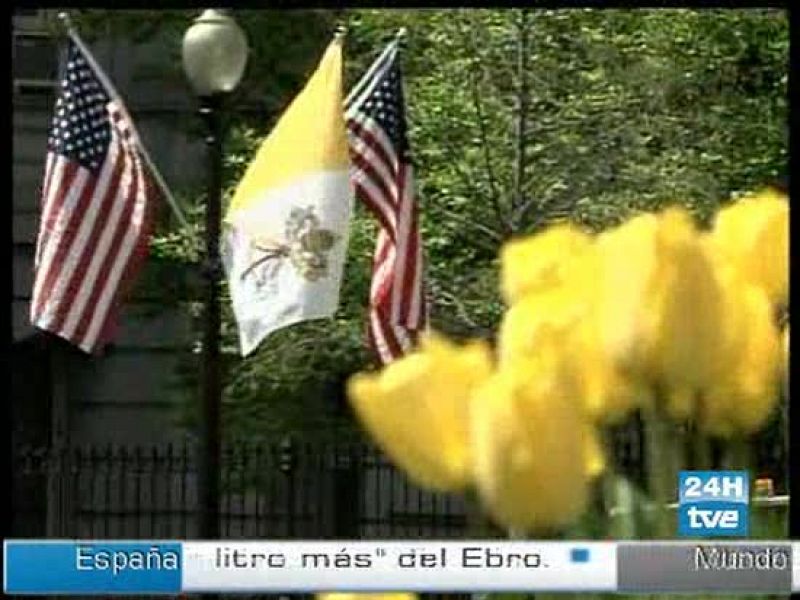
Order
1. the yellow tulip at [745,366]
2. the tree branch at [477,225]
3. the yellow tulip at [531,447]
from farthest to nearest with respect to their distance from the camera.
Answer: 1. the tree branch at [477,225]
2. the yellow tulip at [745,366]
3. the yellow tulip at [531,447]

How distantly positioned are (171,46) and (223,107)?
0.71 ft

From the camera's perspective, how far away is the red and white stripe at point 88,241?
5676mm

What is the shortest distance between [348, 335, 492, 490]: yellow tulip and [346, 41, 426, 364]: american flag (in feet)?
0.24

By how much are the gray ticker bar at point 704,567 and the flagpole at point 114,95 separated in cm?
152

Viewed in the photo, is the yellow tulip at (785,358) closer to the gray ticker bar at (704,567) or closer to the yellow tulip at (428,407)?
the gray ticker bar at (704,567)

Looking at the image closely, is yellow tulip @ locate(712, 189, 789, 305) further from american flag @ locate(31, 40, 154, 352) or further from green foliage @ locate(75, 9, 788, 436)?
american flag @ locate(31, 40, 154, 352)

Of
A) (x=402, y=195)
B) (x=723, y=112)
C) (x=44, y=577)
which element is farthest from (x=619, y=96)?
(x=44, y=577)

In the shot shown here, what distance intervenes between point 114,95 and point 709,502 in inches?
77.9

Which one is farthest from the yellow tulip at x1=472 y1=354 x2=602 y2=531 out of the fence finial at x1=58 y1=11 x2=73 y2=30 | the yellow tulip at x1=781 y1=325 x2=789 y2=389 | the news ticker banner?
the fence finial at x1=58 y1=11 x2=73 y2=30

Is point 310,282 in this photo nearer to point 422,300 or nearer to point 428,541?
point 422,300

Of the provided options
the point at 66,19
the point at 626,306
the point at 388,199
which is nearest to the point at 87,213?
the point at 66,19

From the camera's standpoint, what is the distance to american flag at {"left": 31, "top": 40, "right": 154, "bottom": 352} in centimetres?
567

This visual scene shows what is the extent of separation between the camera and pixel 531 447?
541cm

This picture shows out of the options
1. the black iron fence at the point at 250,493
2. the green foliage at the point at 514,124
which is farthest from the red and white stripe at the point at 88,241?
the black iron fence at the point at 250,493
